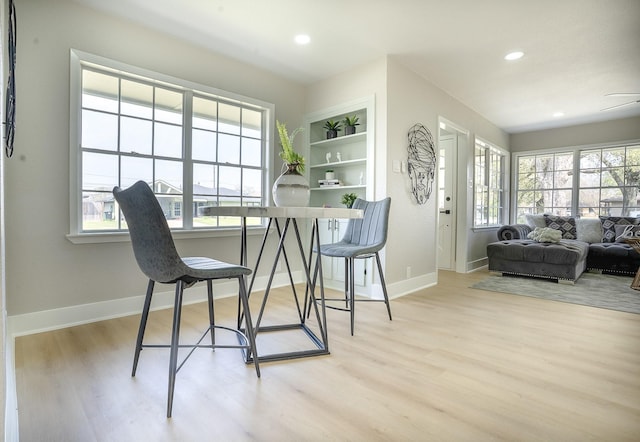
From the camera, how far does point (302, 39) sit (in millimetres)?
3193

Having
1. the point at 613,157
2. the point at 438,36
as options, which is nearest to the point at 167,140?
the point at 438,36

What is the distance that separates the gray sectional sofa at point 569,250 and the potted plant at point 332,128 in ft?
9.23

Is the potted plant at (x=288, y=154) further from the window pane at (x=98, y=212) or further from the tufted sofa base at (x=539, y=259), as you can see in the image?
the tufted sofa base at (x=539, y=259)

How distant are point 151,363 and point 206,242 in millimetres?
1586

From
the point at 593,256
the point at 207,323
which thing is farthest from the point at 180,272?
the point at 593,256

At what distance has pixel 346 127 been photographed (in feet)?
13.1

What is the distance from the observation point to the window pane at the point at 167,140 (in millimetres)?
3107

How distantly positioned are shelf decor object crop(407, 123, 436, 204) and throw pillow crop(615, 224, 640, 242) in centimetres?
342

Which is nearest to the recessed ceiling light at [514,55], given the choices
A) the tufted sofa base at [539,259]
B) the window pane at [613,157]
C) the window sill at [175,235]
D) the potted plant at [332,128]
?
the potted plant at [332,128]

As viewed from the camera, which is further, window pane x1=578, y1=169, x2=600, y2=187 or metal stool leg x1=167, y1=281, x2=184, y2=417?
window pane x1=578, y1=169, x2=600, y2=187

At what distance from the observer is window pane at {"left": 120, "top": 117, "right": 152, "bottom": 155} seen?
291 cm

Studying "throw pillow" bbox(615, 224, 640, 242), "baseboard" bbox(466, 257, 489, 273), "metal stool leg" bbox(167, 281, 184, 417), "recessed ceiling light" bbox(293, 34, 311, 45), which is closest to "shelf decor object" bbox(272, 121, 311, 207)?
"metal stool leg" bbox(167, 281, 184, 417)

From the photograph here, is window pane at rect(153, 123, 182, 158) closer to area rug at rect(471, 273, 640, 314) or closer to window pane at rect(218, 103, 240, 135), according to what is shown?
window pane at rect(218, 103, 240, 135)

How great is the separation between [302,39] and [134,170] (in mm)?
1950
